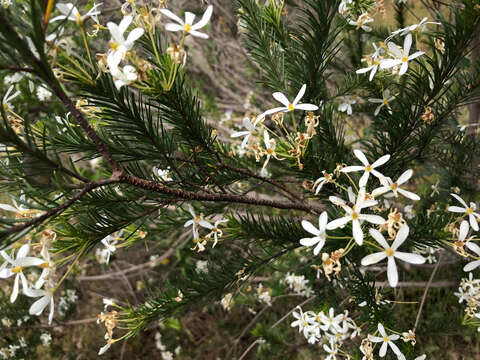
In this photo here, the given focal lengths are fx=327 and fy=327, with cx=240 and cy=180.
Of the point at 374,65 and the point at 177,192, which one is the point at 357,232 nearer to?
the point at 177,192

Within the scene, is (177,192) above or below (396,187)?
above

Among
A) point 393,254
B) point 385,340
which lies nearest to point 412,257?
point 393,254

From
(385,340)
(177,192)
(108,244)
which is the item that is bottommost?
(385,340)

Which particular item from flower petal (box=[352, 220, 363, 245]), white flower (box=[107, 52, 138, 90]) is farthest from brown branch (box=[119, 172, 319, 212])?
flower petal (box=[352, 220, 363, 245])

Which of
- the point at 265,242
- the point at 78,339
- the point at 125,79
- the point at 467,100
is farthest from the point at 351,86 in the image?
the point at 78,339

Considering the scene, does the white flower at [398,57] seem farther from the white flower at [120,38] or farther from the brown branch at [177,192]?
the white flower at [120,38]

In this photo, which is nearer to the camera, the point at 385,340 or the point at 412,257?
the point at 412,257

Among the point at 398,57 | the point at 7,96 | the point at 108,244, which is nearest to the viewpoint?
the point at 7,96

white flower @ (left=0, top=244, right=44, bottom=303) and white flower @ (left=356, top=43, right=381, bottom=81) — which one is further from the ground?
white flower @ (left=356, top=43, right=381, bottom=81)

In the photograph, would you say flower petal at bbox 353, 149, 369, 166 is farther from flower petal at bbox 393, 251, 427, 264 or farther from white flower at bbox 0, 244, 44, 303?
white flower at bbox 0, 244, 44, 303

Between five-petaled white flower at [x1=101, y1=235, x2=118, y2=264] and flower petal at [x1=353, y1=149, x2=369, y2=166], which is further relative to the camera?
five-petaled white flower at [x1=101, y1=235, x2=118, y2=264]

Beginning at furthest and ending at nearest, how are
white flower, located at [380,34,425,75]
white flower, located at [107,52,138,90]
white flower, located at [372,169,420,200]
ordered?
white flower, located at [380,34,425,75], white flower, located at [372,169,420,200], white flower, located at [107,52,138,90]
